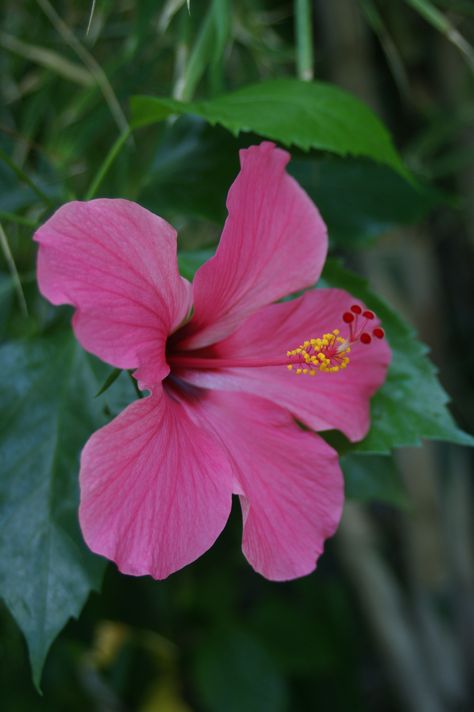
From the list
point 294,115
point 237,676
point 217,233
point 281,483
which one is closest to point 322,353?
point 281,483

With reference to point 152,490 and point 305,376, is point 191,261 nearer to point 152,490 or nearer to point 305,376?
point 305,376

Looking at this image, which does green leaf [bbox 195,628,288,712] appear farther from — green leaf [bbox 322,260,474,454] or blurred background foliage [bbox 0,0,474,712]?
green leaf [bbox 322,260,474,454]

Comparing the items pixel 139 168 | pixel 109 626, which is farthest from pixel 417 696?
pixel 139 168

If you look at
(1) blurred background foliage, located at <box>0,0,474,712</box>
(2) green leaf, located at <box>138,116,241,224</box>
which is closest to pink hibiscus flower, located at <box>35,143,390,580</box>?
(1) blurred background foliage, located at <box>0,0,474,712</box>

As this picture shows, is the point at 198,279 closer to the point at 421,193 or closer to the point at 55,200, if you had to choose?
the point at 55,200

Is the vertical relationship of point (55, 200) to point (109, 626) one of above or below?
→ above
